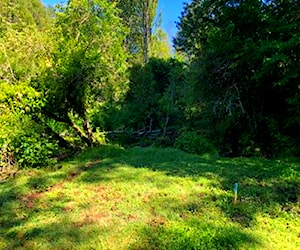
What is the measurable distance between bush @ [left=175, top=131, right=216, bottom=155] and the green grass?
1.44 meters

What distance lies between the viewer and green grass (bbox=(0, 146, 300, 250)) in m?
4.34

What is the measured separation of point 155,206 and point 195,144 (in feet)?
13.9

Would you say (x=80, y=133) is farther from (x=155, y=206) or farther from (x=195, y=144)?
(x=155, y=206)

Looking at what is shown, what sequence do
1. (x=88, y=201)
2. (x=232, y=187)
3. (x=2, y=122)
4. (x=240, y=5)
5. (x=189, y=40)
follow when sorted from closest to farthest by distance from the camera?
(x=88, y=201) < (x=232, y=187) < (x=2, y=122) < (x=240, y=5) < (x=189, y=40)

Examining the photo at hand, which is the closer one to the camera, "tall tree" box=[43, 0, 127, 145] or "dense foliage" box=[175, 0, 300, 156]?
"dense foliage" box=[175, 0, 300, 156]

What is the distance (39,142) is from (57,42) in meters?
2.41

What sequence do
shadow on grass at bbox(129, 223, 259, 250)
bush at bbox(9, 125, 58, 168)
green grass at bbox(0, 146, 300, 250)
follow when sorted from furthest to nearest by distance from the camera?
bush at bbox(9, 125, 58, 168)
green grass at bbox(0, 146, 300, 250)
shadow on grass at bbox(129, 223, 259, 250)

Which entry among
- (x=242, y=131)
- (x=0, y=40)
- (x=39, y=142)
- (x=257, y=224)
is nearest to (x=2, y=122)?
(x=39, y=142)

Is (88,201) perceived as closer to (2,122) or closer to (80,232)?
(80,232)

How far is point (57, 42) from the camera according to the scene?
8.05m

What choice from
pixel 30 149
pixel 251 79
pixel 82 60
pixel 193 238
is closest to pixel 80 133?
pixel 30 149

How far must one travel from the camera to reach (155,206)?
5215 millimetres

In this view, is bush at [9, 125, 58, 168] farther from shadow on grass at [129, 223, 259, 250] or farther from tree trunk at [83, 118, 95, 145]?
shadow on grass at [129, 223, 259, 250]

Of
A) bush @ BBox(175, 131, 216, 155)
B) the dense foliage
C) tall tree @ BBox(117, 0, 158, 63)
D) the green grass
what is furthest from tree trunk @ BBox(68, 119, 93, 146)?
tall tree @ BBox(117, 0, 158, 63)
